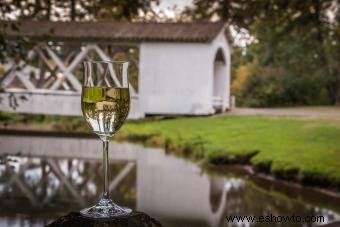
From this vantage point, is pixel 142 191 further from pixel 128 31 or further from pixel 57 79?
pixel 57 79

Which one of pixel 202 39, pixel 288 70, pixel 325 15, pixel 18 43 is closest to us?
pixel 18 43

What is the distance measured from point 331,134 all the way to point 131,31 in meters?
6.91

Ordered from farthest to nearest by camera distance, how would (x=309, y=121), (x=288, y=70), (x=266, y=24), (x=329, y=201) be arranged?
1. (x=288, y=70)
2. (x=266, y=24)
3. (x=309, y=121)
4. (x=329, y=201)

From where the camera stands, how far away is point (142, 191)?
6.48 metres

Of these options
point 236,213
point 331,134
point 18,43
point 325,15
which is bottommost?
point 236,213

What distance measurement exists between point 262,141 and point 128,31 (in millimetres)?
6651

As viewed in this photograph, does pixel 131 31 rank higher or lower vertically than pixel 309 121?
higher

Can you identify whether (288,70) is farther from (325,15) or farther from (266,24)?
(325,15)

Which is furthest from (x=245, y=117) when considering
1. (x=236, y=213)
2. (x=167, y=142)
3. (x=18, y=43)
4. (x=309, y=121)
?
(x=18, y=43)

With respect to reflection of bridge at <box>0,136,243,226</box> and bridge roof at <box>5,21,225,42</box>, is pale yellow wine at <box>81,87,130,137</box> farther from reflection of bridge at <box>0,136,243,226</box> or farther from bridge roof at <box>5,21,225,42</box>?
bridge roof at <box>5,21,225,42</box>

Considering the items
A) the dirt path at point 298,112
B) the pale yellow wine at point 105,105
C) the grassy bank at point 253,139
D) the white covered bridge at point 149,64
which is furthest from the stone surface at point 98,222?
the white covered bridge at point 149,64

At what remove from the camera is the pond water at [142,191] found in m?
5.36

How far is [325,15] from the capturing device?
1045 cm

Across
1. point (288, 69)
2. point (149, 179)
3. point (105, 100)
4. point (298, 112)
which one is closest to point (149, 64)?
point (298, 112)
